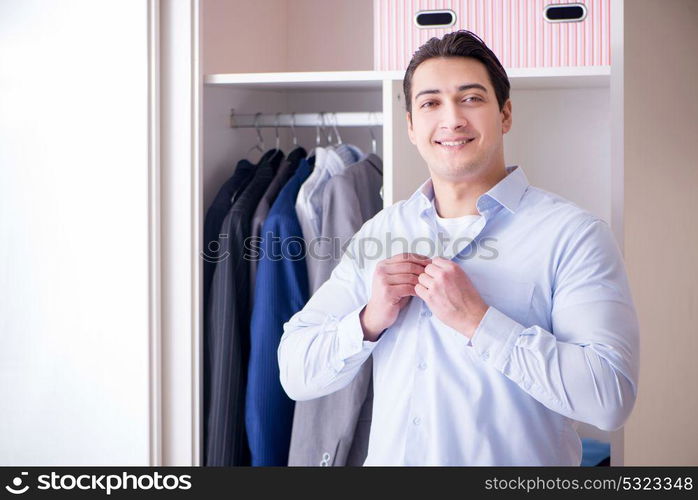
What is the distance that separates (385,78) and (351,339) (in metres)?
0.69

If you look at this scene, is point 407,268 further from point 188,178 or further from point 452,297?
point 188,178

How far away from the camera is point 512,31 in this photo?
1.83 m

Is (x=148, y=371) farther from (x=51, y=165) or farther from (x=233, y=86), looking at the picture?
(x=233, y=86)

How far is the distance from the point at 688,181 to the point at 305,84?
2.90ft

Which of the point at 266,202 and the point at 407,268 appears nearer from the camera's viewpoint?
the point at 407,268

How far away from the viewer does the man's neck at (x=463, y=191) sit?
4.86ft

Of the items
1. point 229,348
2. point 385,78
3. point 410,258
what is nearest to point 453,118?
point 410,258

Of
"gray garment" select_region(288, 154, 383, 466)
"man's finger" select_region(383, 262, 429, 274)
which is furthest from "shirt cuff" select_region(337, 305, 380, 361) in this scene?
"gray garment" select_region(288, 154, 383, 466)

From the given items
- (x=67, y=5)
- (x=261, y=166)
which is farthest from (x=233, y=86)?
(x=67, y=5)

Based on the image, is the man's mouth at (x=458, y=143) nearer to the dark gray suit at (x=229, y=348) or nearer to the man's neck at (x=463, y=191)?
the man's neck at (x=463, y=191)

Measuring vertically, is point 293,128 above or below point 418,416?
above

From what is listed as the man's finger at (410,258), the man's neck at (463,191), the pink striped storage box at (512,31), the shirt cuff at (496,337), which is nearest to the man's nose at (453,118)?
the man's neck at (463,191)

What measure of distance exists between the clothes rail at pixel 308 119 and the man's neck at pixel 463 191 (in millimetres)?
562

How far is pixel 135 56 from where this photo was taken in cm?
187
